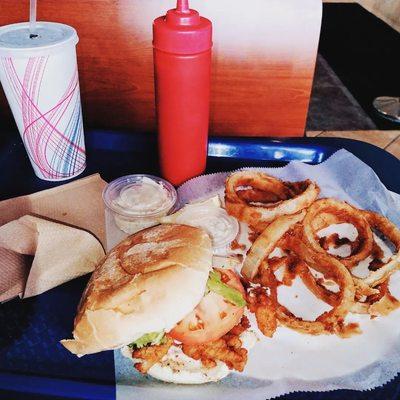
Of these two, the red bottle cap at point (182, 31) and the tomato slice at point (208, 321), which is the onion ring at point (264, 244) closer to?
the tomato slice at point (208, 321)

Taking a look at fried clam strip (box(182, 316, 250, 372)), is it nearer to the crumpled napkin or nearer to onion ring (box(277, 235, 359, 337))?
onion ring (box(277, 235, 359, 337))

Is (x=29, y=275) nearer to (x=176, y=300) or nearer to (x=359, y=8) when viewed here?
(x=176, y=300)

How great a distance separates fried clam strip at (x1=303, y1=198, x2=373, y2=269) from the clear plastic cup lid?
0.45 m

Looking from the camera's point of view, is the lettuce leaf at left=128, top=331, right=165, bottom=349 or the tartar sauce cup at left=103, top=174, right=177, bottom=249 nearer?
the lettuce leaf at left=128, top=331, right=165, bottom=349

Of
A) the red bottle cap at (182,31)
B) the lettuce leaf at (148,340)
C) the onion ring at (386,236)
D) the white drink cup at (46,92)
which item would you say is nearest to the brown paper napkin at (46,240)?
the white drink cup at (46,92)

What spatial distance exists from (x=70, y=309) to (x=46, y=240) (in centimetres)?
24

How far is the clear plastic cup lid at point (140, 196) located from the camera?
4.75 ft

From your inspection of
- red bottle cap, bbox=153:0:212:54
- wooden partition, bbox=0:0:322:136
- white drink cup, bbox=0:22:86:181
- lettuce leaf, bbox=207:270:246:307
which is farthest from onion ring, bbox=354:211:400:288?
white drink cup, bbox=0:22:86:181

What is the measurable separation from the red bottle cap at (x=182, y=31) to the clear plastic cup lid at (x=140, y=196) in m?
0.45

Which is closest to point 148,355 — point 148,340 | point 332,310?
point 148,340

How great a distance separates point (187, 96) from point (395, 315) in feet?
2.89

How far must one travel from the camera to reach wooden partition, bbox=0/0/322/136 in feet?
6.50

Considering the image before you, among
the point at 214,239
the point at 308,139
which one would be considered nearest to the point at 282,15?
the point at 308,139

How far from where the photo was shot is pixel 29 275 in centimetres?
127
